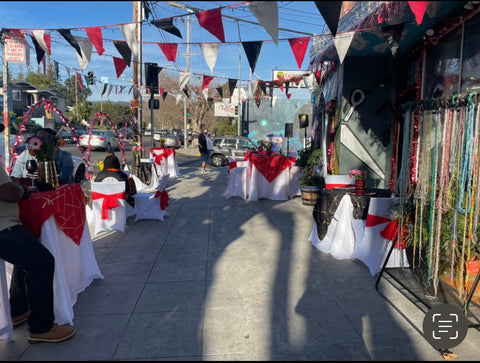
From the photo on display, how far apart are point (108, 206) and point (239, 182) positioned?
3.97m

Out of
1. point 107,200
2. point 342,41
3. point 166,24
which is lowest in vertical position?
point 107,200

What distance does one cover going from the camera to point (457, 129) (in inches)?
129

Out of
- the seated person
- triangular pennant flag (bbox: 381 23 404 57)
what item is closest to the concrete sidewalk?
the seated person

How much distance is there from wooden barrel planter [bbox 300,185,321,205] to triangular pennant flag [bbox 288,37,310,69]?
3.32 meters

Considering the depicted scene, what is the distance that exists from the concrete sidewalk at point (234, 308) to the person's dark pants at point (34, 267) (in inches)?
9.4

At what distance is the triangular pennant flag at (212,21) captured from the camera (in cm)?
471

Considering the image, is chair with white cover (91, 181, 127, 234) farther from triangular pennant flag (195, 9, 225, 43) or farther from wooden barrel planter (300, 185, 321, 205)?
wooden barrel planter (300, 185, 321, 205)

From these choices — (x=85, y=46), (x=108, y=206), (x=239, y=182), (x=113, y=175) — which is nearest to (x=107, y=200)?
(x=108, y=206)

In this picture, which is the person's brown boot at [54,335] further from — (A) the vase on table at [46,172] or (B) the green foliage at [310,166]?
(B) the green foliage at [310,166]

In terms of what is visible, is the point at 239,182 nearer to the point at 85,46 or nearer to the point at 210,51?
the point at 210,51

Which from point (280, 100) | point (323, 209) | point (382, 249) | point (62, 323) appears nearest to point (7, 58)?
point (62, 323)

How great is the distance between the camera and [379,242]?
4.43 meters

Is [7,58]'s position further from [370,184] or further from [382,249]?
[370,184]

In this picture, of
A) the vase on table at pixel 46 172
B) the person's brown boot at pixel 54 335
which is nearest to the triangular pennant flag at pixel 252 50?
the vase on table at pixel 46 172
